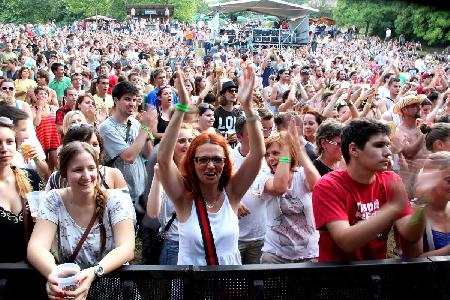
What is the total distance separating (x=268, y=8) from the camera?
2534 cm

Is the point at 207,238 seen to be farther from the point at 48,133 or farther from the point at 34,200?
the point at 48,133

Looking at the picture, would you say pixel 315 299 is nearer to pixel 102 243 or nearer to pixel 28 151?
pixel 102 243

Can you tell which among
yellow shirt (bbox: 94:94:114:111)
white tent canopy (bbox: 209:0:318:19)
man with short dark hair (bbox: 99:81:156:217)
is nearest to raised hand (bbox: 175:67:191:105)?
man with short dark hair (bbox: 99:81:156:217)

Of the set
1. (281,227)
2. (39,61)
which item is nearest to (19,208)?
(281,227)

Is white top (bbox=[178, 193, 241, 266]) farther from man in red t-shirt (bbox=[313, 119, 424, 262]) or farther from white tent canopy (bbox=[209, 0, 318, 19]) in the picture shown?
white tent canopy (bbox=[209, 0, 318, 19])

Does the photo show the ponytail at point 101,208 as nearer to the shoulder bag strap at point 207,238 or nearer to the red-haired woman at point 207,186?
the red-haired woman at point 207,186

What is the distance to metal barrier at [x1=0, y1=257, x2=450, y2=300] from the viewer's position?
7.56 feet

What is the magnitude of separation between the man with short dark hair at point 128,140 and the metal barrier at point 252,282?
209 cm

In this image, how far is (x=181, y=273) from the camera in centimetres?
230

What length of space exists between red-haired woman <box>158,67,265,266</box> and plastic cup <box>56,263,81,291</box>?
0.67 meters

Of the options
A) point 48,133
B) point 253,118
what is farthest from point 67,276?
point 48,133

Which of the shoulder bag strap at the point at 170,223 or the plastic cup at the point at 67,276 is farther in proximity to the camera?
the shoulder bag strap at the point at 170,223

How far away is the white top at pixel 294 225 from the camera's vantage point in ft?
A: 11.6

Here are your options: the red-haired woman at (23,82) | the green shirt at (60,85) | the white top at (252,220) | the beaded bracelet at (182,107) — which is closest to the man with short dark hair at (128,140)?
the white top at (252,220)
